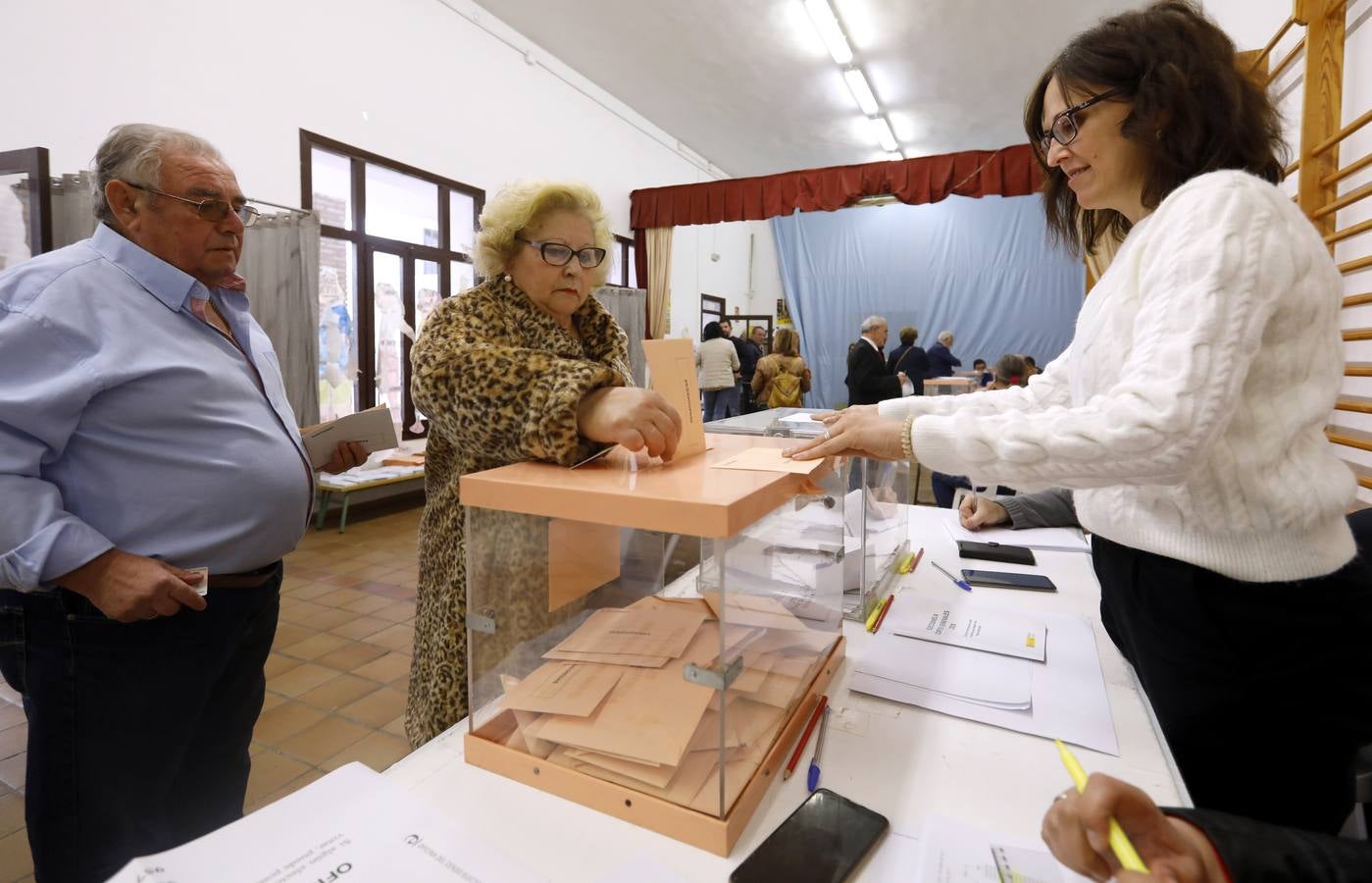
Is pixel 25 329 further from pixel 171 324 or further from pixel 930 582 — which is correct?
pixel 930 582

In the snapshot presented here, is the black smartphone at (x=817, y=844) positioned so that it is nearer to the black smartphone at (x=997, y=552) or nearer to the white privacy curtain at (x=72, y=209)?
the black smartphone at (x=997, y=552)

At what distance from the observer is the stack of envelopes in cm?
71

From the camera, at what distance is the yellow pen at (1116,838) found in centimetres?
46

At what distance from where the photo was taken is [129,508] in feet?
3.78

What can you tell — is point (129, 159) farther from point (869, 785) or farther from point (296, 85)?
point (296, 85)

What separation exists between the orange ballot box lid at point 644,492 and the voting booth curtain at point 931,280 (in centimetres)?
992

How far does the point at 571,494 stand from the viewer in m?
0.73

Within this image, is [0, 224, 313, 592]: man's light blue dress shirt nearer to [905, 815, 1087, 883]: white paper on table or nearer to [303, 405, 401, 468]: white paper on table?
[303, 405, 401, 468]: white paper on table

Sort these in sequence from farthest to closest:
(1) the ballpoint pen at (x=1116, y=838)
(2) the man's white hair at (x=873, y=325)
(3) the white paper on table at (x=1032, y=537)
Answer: (2) the man's white hair at (x=873, y=325), (3) the white paper on table at (x=1032, y=537), (1) the ballpoint pen at (x=1116, y=838)

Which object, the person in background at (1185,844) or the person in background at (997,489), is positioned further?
the person in background at (997,489)

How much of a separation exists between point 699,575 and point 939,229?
419 inches

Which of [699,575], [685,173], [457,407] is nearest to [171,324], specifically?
[457,407]

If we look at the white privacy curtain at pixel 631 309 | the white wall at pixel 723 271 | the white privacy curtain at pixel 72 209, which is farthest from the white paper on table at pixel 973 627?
the white wall at pixel 723 271

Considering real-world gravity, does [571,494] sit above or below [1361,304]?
below
